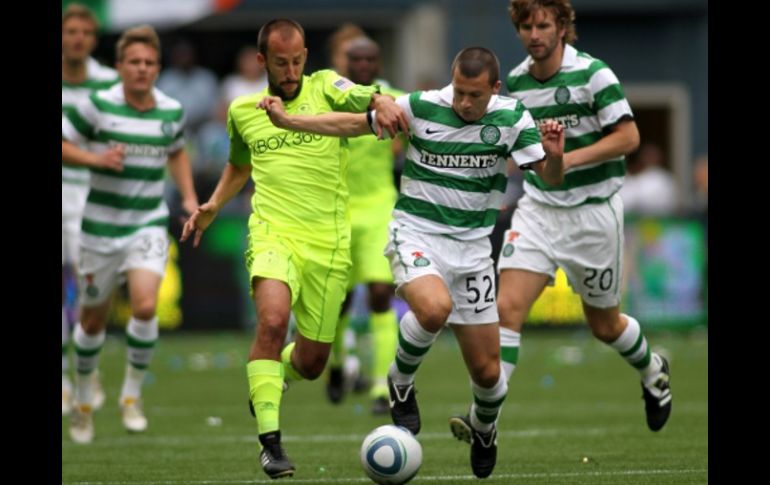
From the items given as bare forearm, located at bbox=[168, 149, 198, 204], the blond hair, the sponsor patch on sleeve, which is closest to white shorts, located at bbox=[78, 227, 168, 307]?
bare forearm, located at bbox=[168, 149, 198, 204]

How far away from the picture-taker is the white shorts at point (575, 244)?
978 centimetres

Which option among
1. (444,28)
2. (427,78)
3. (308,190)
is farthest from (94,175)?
(444,28)

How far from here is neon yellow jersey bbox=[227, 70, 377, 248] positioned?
28.8ft

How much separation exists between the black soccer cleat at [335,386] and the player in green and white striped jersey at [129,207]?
2.19 meters

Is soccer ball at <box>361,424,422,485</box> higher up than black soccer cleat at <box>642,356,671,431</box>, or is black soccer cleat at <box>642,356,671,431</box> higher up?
soccer ball at <box>361,424,422,485</box>

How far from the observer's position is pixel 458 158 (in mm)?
8500

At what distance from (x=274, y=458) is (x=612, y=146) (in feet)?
9.36

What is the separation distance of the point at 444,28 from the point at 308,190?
56.7 ft

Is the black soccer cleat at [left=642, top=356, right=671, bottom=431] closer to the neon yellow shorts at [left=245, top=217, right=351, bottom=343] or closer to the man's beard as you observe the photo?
the neon yellow shorts at [left=245, top=217, right=351, bottom=343]

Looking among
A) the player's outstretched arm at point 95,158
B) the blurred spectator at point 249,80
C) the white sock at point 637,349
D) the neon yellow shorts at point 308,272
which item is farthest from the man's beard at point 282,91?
the blurred spectator at point 249,80

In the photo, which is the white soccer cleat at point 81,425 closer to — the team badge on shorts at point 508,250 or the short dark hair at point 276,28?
the team badge on shorts at point 508,250

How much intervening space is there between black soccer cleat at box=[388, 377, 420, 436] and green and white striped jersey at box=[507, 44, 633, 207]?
184 cm
